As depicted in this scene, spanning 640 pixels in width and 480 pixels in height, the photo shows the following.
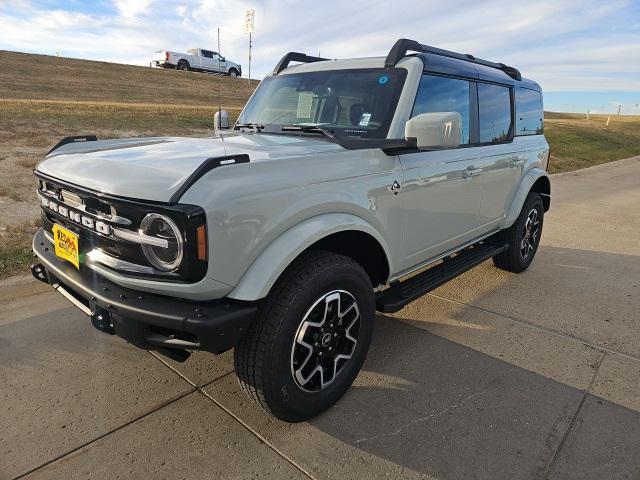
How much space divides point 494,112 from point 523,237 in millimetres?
1436

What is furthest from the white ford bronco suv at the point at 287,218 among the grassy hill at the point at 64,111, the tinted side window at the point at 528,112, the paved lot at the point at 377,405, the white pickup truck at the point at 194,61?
the white pickup truck at the point at 194,61

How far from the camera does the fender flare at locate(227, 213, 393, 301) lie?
2121 millimetres

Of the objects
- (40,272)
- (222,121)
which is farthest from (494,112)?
(40,272)

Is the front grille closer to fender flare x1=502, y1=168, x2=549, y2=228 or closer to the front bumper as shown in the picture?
the front bumper

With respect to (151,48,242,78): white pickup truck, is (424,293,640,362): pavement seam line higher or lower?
lower

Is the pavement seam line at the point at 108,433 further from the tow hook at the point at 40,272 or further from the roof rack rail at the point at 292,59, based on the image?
the roof rack rail at the point at 292,59

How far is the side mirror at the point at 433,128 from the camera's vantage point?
2.70 m

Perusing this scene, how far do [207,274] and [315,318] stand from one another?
0.71m

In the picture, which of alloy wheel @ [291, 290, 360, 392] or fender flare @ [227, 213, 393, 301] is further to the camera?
alloy wheel @ [291, 290, 360, 392]

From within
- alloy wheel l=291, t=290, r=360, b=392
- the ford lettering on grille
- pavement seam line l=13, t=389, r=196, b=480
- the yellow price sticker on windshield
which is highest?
the ford lettering on grille

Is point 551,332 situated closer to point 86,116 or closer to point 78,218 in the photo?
point 78,218

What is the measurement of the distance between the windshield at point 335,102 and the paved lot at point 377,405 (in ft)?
5.11

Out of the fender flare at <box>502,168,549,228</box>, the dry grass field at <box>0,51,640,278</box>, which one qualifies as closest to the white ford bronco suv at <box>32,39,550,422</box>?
the fender flare at <box>502,168,549,228</box>

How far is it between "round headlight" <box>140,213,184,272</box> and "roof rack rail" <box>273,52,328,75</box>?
8.39 feet
